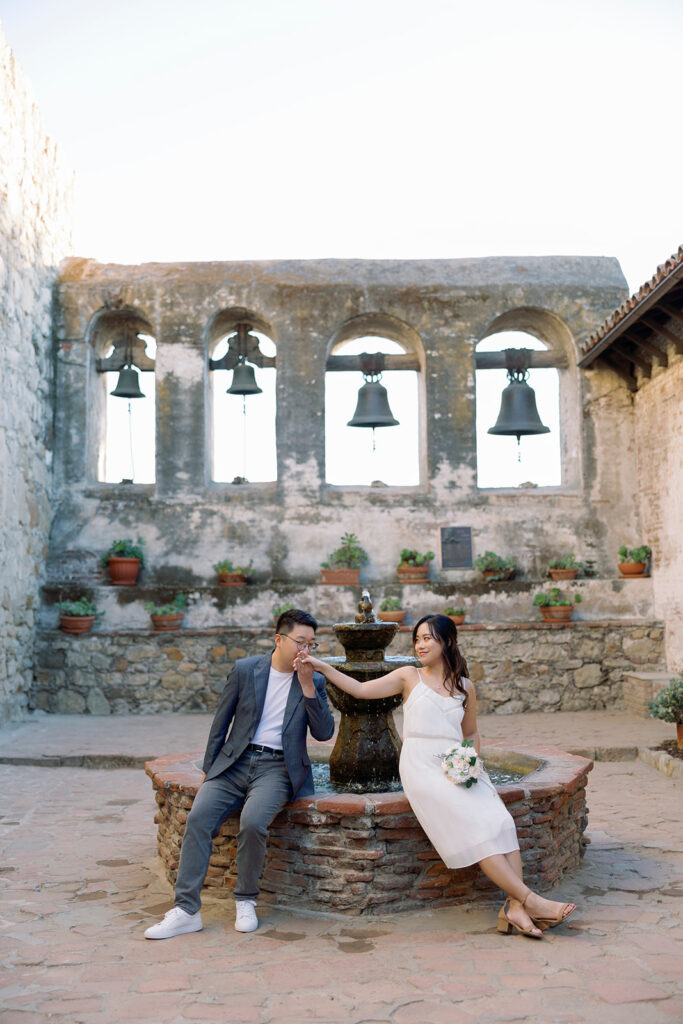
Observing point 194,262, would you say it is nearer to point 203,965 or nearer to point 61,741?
point 61,741

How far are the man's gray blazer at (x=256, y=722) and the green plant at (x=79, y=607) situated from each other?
6.78m

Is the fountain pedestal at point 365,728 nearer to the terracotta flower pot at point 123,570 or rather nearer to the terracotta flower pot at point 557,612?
the terracotta flower pot at point 557,612

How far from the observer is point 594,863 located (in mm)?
4730

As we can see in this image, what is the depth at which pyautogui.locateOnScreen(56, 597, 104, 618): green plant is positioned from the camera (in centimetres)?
1063

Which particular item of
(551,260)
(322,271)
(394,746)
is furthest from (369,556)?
(394,746)

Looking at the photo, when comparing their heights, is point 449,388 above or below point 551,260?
below

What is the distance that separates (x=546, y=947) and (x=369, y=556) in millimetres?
7798

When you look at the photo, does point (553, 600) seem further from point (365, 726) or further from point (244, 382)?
point (365, 726)

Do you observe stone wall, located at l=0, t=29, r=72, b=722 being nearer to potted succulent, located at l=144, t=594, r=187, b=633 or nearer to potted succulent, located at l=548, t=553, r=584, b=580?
potted succulent, located at l=144, t=594, r=187, b=633

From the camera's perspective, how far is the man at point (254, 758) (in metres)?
3.86

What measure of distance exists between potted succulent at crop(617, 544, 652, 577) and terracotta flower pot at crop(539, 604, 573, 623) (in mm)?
881

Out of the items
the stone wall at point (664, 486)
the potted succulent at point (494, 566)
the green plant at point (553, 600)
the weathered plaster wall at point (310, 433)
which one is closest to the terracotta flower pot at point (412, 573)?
the weathered plaster wall at point (310, 433)

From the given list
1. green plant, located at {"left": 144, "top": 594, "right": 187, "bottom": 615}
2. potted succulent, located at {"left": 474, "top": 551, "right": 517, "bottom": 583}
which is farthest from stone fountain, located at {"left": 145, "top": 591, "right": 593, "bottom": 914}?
potted succulent, located at {"left": 474, "top": 551, "right": 517, "bottom": 583}

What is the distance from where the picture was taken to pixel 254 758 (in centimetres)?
416
